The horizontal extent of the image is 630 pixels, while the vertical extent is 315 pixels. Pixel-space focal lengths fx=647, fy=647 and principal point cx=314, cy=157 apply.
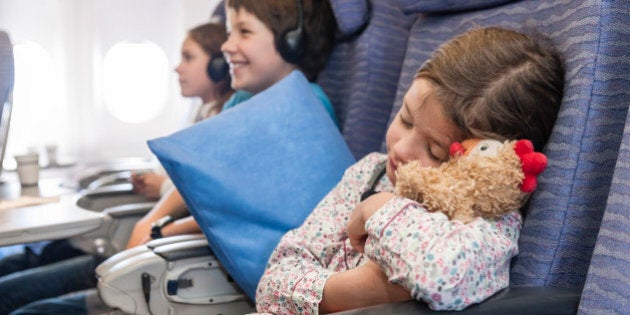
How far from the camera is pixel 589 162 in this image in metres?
0.95

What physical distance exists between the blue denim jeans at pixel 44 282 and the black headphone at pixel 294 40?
784 millimetres

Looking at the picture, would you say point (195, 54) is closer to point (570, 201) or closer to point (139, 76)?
point (139, 76)

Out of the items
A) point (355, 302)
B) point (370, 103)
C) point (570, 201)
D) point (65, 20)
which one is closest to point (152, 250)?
point (355, 302)

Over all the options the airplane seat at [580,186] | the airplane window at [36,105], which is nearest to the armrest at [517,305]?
the airplane seat at [580,186]

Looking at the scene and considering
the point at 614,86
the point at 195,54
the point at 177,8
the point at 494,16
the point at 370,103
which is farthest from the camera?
Answer: the point at 177,8

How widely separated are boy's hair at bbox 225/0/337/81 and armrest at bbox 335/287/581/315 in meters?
1.06

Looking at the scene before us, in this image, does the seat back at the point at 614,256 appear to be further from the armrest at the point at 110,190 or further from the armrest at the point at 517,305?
the armrest at the point at 110,190

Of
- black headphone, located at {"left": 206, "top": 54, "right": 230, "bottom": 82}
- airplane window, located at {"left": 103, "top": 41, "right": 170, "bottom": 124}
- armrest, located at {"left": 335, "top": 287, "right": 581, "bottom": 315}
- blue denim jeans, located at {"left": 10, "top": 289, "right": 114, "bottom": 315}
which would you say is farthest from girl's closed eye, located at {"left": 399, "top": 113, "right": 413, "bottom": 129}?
airplane window, located at {"left": 103, "top": 41, "right": 170, "bottom": 124}

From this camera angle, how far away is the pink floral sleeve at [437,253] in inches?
31.7

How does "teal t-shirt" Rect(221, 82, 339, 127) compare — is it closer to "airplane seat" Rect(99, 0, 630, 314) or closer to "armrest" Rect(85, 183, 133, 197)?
"armrest" Rect(85, 183, 133, 197)

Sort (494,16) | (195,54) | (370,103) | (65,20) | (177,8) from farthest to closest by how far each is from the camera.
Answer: (177,8) → (65,20) → (195,54) → (370,103) → (494,16)

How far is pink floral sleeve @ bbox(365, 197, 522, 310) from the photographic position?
805 millimetres

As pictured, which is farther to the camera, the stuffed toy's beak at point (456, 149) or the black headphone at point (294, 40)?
the black headphone at point (294, 40)

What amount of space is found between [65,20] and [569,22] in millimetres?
2373
